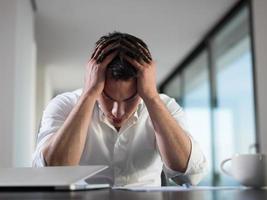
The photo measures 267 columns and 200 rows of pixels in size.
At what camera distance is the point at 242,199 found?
730 millimetres

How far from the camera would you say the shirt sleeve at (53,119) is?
141 centimetres

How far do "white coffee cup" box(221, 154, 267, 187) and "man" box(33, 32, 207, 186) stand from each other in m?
0.30

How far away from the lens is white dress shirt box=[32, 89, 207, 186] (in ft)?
4.55

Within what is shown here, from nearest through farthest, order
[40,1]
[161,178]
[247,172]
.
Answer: [247,172]
[161,178]
[40,1]

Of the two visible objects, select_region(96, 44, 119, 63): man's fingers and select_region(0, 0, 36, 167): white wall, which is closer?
select_region(96, 44, 119, 63): man's fingers

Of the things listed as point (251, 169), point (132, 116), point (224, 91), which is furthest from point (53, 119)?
point (224, 91)

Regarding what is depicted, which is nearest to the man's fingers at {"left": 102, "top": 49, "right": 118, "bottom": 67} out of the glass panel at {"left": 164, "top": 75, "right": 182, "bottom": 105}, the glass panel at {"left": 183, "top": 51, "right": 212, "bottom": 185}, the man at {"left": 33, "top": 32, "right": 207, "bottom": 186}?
the man at {"left": 33, "top": 32, "right": 207, "bottom": 186}

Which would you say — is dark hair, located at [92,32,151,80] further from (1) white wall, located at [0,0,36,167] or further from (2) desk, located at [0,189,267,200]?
(1) white wall, located at [0,0,36,167]

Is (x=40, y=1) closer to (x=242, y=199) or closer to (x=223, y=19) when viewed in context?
(x=223, y=19)

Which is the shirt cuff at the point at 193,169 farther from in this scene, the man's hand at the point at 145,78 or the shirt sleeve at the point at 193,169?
the man's hand at the point at 145,78

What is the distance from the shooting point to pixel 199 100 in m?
6.05

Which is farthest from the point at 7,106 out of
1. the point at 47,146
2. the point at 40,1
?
the point at 47,146

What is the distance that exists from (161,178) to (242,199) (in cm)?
75

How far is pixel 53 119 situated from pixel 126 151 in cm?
26
